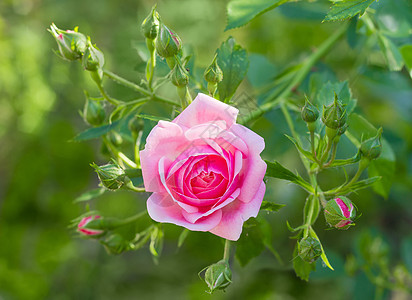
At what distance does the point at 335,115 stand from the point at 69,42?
1.02 ft

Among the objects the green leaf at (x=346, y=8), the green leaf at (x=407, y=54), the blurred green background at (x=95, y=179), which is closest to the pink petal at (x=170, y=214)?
the green leaf at (x=346, y=8)

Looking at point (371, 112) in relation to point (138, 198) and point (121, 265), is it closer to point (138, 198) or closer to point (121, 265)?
point (138, 198)

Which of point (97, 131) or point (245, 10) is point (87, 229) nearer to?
point (97, 131)

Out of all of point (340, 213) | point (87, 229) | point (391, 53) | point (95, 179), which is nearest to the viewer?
point (340, 213)

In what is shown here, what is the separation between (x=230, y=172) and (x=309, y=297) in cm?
125

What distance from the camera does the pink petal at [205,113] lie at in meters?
0.44

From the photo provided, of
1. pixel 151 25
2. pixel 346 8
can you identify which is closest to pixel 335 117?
pixel 346 8

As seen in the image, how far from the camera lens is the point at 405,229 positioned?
1.52 metres

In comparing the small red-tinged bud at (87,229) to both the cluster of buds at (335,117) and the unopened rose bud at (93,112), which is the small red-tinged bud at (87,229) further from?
the cluster of buds at (335,117)

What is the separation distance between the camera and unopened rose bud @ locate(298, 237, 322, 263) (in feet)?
1.45

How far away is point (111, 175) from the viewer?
45 cm

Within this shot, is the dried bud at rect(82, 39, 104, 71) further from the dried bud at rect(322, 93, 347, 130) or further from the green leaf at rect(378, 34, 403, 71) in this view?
the green leaf at rect(378, 34, 403, 71)

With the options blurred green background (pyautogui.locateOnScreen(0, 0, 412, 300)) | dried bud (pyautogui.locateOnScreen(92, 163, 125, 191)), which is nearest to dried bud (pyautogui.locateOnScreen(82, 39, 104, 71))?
dried bud (pyautogui.locateOnScreen(92, 163, 125, 191))

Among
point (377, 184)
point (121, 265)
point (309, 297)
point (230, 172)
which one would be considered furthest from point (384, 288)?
point (121, 265)
